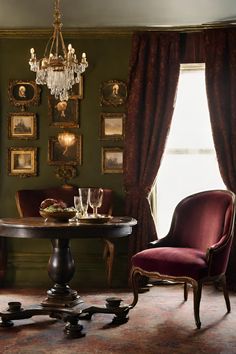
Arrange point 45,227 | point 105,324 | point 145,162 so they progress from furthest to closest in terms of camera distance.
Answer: point 145,162, point 105,324, point 45,227

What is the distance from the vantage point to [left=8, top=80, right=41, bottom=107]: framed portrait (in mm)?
5730

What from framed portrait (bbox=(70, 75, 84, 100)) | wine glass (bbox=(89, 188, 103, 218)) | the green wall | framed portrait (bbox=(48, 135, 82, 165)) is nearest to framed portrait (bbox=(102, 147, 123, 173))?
the green wall

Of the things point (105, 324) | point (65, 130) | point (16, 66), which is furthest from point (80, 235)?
point (16, 66)

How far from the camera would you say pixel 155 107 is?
5621mm

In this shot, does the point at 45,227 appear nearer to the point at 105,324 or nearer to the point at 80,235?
the point at 80,235

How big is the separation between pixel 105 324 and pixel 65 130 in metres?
2.39

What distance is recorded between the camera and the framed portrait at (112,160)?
570 centimetres

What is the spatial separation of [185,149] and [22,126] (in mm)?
1728

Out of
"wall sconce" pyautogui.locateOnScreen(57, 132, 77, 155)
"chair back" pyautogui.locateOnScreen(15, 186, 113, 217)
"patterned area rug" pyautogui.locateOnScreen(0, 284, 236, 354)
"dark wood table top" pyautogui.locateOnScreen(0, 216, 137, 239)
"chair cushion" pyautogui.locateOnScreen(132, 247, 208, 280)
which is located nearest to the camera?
"patterned area rug" pyautogui.locateOnScreen(0, 284, 236, 354)

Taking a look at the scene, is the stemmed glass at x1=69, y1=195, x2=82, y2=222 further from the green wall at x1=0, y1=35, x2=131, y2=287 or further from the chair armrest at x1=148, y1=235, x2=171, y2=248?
the green wall at x1=0, y1=35, x2=131, y2=287

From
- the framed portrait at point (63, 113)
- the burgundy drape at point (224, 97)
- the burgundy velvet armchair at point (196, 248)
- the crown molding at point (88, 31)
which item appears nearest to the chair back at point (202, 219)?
the burgundy velvet armchair at point (196, 248)

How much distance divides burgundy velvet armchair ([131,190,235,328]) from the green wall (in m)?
1.06

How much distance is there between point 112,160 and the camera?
5707 millimetres

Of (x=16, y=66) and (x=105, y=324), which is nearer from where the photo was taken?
(x=105, y=324)
